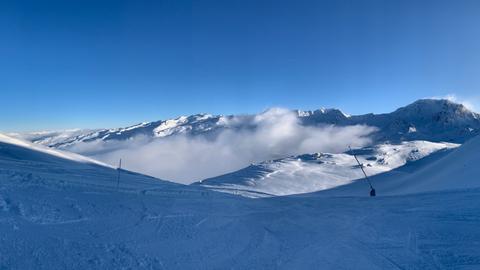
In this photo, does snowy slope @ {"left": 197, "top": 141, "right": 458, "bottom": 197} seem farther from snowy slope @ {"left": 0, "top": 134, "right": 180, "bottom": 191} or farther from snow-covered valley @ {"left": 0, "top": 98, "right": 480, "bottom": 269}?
snow-covered valley @ {"left": 0, "top": 98, "right": 480, "bottom": 269}

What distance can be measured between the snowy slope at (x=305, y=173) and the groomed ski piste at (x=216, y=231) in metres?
14.3

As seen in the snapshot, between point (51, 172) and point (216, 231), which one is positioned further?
point (51, 172)

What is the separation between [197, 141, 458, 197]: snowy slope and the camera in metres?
46.1

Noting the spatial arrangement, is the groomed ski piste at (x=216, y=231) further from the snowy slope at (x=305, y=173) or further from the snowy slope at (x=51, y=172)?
the snowy slope at (x=305, y=173)

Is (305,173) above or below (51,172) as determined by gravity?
above

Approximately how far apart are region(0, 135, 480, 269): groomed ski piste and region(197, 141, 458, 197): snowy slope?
1429cm

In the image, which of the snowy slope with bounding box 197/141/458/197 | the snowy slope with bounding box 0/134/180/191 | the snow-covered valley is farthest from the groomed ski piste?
the snowy slope with bounding box 197/141/458/197

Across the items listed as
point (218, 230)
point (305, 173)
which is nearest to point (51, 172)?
point (218, 230)

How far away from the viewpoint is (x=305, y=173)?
66.4 meters

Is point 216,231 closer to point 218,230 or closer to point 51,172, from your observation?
point 218,230

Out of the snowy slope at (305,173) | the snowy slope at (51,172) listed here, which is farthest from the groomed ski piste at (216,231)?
the snowy slope at (305,173)

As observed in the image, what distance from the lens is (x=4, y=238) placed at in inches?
347

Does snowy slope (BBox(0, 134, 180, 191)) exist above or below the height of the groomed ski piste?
above

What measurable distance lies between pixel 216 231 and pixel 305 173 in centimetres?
5643
